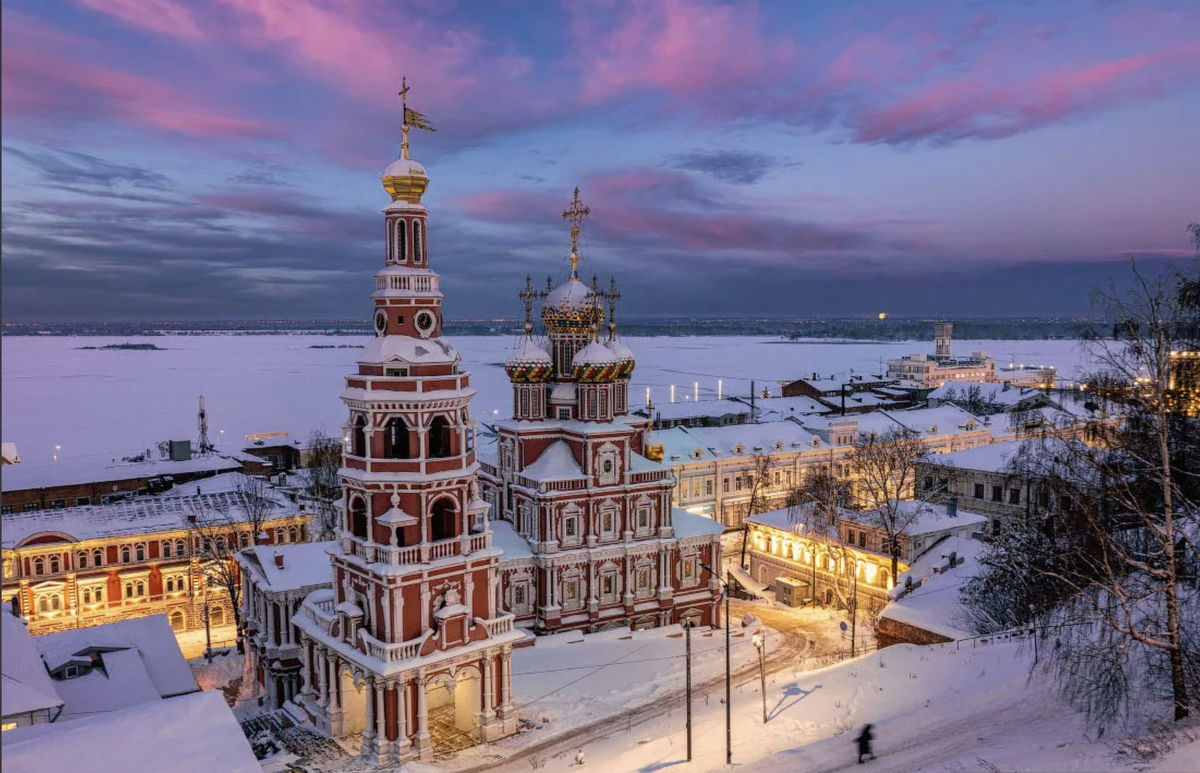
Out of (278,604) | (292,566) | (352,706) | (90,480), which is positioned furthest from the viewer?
(90,480)

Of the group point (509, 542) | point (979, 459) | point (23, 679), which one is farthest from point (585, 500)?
point (979, 459)

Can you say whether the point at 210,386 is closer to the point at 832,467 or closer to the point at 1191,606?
the point at 832,467

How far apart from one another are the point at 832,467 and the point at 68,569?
46.3m

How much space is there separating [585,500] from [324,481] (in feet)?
95.5

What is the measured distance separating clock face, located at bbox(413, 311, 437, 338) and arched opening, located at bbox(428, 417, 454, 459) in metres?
2.73

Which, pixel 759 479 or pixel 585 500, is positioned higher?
pixel 585 500

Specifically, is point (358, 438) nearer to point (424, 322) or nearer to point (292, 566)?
point (424, 322)

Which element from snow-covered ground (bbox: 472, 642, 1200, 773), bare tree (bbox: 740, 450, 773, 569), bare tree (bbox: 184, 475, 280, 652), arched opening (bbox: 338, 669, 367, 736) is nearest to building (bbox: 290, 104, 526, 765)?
arched opening (bbox: 338, 669, 367, 736)

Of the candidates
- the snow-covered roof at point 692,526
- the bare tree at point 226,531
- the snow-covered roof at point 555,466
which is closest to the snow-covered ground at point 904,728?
the snow-covered roof at point 692,526

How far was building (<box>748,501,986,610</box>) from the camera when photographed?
124 feet

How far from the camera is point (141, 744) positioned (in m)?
19.3

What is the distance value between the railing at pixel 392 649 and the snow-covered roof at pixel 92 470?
33.0 m

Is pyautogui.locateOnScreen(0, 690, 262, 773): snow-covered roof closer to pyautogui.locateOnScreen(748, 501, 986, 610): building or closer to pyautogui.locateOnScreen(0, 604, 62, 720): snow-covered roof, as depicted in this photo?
pyautogui.locateOnScreen(0, 604, 62, 720): snow-covered roof

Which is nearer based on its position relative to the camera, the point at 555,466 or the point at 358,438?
the point at 358,438
